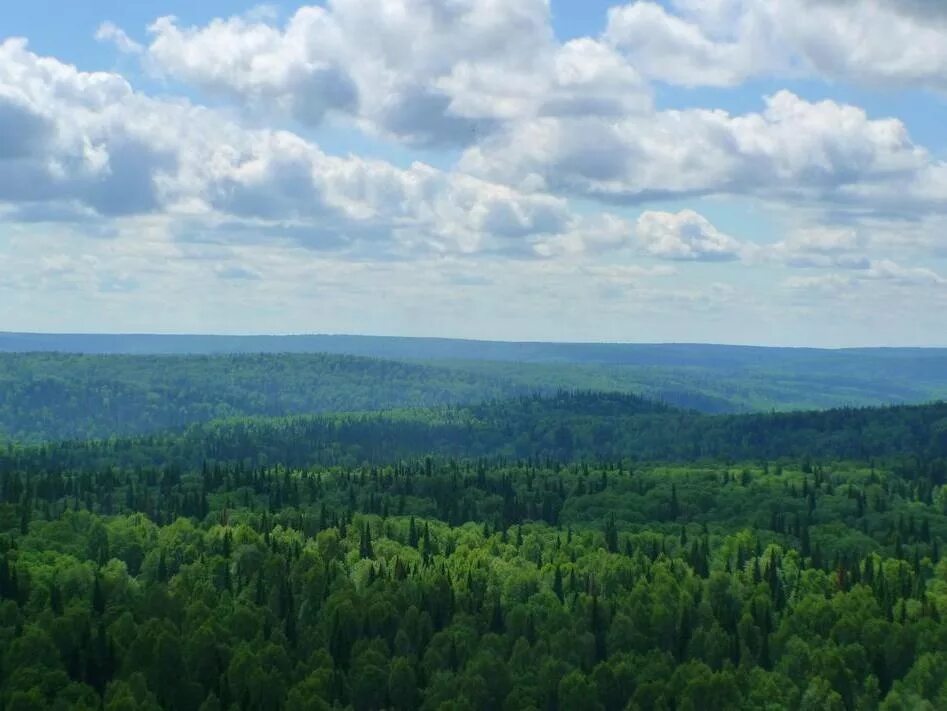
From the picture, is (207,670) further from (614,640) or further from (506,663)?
(614,640)

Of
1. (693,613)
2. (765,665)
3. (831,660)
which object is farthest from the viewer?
(693,613)

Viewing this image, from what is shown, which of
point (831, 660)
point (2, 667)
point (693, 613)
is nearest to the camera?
point (2, 667)

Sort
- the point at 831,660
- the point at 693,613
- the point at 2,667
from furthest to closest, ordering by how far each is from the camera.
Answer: the point at 693,613
the point at 831,660
the point at 2,667

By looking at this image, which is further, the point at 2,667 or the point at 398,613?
the point at 398,613

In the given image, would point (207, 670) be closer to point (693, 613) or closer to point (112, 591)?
point (112, 591)

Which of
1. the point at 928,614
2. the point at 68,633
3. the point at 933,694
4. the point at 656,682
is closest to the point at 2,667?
the point at 68,633

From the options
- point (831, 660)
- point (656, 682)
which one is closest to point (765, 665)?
point (831, 660)

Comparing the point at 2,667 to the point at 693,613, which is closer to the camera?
the point at 2,667

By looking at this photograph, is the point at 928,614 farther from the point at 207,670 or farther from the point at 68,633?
the point at 68,633

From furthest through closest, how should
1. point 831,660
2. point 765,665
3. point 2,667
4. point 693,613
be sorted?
point 693,613
point 765,665
point 831,660
point 2,667
